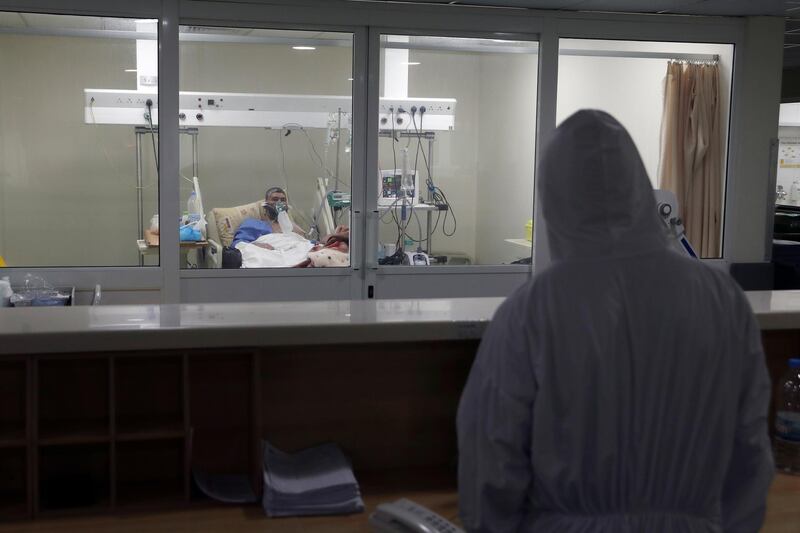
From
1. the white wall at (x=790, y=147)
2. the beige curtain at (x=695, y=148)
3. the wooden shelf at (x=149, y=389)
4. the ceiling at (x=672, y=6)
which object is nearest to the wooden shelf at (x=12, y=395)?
the wooden shelf at (x=149, y=389)

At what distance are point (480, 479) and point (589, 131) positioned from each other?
0.54m

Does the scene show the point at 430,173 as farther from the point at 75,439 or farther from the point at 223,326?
the point at 75,439

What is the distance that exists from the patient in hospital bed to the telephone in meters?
3.34

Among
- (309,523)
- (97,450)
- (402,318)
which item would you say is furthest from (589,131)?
(97,450)

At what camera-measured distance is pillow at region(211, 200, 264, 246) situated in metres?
4.86

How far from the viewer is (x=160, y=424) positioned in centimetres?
181

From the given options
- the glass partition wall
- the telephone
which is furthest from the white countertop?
the glass partition wall

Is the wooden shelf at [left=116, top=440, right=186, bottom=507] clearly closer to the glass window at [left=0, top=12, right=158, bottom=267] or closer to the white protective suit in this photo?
the white protective suit

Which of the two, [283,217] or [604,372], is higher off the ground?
[283,217]

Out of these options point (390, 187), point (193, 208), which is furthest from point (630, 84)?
point (193, 208)

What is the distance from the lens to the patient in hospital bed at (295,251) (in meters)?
4.85

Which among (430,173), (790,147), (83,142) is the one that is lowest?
Result: (430,173)

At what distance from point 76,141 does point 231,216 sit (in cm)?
89

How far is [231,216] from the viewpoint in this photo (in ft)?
16.1
